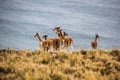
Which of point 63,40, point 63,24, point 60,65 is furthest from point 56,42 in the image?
point 63,24

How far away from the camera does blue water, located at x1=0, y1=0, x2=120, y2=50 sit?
2359 inches

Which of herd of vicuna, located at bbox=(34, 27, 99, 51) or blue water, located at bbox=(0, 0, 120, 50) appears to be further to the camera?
blue water, located at bbox=(0, 0, 120, 50)

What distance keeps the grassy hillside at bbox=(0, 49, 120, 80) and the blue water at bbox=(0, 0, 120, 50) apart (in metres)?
35.6

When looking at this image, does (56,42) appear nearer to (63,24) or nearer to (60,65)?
(60,65)

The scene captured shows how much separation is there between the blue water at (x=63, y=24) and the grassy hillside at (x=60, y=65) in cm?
3556

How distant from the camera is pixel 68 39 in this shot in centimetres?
1591

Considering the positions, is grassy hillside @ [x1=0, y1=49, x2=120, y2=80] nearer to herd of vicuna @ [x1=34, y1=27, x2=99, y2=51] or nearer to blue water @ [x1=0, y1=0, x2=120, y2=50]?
herd of vicuna @ [x1=34, y1=27, x2=99, y2=51]

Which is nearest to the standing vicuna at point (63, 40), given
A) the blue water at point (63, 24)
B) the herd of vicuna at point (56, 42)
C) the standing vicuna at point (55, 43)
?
the herd of vicuna at point (56, 42)

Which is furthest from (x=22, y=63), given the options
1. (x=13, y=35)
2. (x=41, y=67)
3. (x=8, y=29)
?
(x=8, y=29)

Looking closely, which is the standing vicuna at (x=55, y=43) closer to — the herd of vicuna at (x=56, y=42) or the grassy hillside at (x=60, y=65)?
the herd of vicuna at (x=56, y=42)

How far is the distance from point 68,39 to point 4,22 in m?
74.0

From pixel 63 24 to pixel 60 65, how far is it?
79.1m

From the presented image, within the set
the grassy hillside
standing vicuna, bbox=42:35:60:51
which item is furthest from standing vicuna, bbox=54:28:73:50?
the grassy hillside

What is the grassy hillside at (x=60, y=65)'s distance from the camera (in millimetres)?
10443
